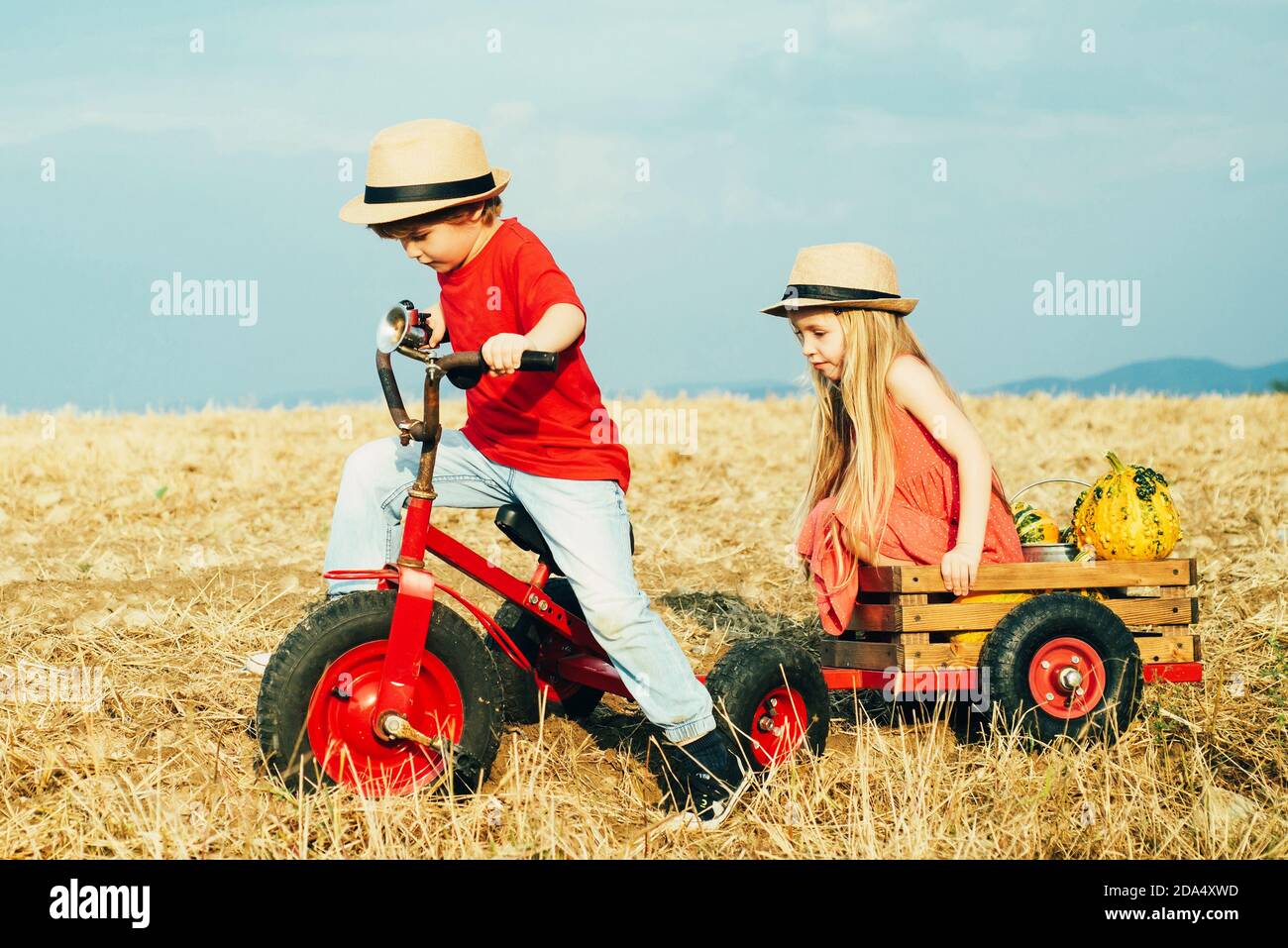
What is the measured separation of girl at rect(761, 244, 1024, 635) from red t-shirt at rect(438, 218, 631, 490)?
0.89 meters

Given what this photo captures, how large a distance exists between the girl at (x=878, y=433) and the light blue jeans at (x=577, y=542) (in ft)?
2.56

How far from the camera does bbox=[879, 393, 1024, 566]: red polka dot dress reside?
4.34 meters

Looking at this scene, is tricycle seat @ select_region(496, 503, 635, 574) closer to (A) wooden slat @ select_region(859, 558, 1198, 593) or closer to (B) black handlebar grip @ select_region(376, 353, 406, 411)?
(B) black handlebar grip @ select_region(376, 353, 406, 411)

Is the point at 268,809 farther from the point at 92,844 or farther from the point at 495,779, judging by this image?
the point at 495,779

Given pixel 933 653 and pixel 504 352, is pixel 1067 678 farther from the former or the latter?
pixel 504 352

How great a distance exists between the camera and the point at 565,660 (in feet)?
14.0

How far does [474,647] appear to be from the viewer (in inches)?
143

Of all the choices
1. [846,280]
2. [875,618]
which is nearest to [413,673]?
[875,618]

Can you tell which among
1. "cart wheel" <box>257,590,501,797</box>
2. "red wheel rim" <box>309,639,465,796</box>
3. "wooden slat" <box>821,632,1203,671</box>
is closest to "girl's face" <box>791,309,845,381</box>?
"wooden slat" <box>821,632,1203,671</box>

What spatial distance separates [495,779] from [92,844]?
115 cm

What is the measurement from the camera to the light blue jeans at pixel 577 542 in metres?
3.72

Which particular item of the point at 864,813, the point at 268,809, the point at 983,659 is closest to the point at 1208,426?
the point at 983,659

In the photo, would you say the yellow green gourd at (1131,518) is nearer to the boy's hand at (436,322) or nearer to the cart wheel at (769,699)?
the cart wheel at (769,699)

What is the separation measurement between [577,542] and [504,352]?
690mm
